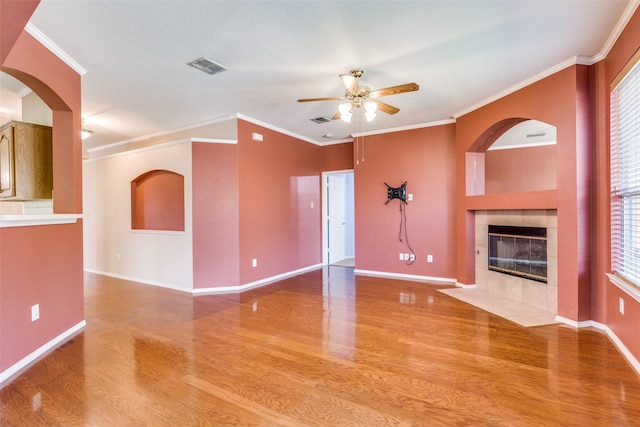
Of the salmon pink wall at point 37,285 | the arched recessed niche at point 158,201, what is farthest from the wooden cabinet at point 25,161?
the arched recessed niche at point 158,201

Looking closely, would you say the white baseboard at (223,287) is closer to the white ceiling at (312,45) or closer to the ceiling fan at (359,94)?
the white ceiling at (312,45)

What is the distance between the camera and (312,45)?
9.04 ft

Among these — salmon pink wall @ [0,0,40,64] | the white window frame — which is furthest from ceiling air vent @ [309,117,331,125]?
salmon pink wall @ [0,0,40,64]

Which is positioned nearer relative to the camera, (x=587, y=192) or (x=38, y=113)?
(x=587, y=192)

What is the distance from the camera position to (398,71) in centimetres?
327

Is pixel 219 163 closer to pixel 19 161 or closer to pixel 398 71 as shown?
pixel 19 161

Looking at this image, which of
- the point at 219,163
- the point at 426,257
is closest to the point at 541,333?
the point at 426,257

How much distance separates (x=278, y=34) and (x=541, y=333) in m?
3.59

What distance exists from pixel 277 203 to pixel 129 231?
2.65 metres

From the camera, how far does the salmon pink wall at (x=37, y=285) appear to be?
2.25 metres

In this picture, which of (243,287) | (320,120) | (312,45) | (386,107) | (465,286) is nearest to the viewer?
(312,45)

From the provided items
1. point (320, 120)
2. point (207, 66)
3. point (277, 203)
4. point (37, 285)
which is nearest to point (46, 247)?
point (37, 285)

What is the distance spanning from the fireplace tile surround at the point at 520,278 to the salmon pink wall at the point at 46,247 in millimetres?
4660

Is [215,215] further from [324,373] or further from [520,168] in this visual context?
[520,168]
